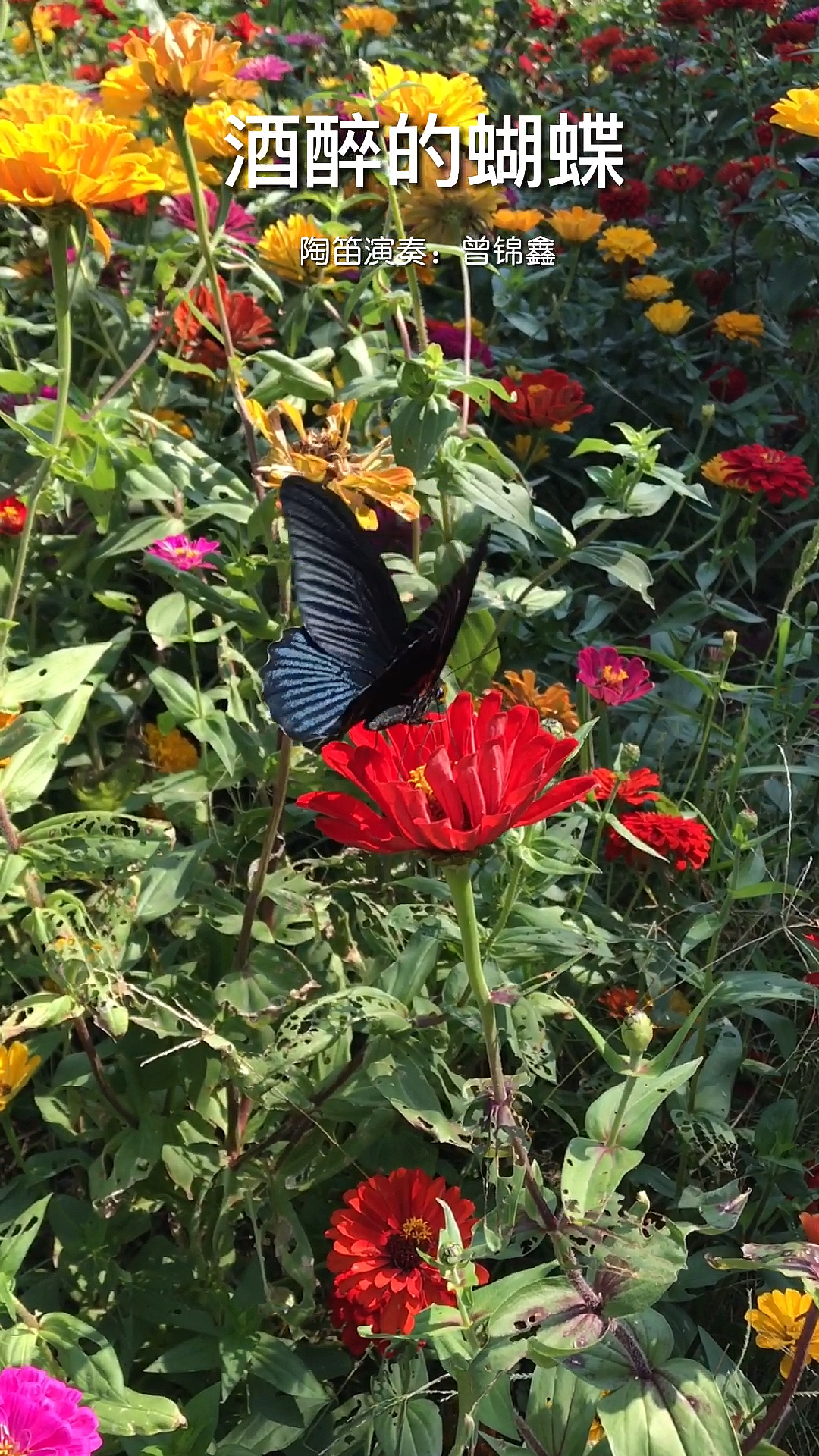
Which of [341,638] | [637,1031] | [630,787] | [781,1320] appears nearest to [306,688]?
[341,638]

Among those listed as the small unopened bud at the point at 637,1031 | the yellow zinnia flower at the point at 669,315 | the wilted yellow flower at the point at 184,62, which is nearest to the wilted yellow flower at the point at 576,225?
the yellow zinnia flower at the point at 669,315

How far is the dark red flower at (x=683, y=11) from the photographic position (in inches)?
106

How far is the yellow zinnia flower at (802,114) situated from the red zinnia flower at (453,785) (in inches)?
44.7

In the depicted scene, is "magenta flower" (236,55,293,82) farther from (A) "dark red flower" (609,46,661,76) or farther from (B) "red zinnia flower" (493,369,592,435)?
(B) "red zinnia flower" (493,369,592,435)

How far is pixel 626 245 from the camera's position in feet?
7.99

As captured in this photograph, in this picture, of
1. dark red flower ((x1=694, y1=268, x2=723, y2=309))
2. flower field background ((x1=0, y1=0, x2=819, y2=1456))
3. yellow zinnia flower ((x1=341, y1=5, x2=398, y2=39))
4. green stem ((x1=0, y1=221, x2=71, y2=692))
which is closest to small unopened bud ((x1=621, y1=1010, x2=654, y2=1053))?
flower field background ((x1=0, y1=0, x2=819, y2=1456))

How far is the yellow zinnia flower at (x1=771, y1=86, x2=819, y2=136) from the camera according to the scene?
5.06 ft

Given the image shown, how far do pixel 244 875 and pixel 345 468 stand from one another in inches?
18.7

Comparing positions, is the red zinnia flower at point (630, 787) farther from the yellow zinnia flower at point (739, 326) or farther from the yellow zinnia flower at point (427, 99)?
the yellow zinnia flower at point (739, 326)

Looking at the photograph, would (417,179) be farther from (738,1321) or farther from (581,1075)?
(738,1321)

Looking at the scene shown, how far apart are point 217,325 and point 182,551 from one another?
58cm

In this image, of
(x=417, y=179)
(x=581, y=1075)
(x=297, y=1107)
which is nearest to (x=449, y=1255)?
(x=297, y=1107)

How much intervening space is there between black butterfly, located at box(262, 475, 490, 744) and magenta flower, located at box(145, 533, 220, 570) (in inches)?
13.1

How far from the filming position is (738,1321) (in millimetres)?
1215
